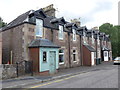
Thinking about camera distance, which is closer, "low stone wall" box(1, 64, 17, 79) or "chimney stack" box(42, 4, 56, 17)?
"low stone wall" box(1, 64, 17, 79)

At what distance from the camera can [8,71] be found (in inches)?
393

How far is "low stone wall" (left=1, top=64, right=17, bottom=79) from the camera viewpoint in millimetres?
9699

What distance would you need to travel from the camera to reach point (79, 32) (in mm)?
22750

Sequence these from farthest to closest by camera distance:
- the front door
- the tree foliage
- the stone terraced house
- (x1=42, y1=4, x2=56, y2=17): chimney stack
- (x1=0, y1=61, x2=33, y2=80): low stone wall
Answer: the tree foliage → (x1=42, y1=4, x2=56, y2=17): chimney stack → the front door → the stone terraced house → (x1=0, y1=61, x2=33, y2=80): low stone wall

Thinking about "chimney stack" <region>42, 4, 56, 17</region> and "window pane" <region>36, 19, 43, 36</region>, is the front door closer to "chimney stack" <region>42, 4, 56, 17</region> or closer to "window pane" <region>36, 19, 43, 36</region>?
"window pane" <region>36, 19, 43, 36</region>

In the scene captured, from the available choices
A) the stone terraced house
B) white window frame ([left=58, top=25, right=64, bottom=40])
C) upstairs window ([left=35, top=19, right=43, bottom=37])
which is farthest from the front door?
white window frame ([left=58, top=25, right=64, bottom=40])

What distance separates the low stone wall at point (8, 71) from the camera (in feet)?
31.8

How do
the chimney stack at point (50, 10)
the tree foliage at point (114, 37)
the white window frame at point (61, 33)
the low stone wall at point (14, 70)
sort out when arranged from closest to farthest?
the low stone wall at point (14, 70)
the white window frame at point (61, 33)
the chimney stack at point (50, 10)
the tree foliage at point (114, 37)

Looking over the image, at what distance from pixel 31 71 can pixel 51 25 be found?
24.3ft

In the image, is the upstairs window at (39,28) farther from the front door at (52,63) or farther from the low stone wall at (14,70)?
the low stone wall at (14,70)

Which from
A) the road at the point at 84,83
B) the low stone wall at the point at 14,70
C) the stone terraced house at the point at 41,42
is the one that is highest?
the stone terraced house at the point at 41,42

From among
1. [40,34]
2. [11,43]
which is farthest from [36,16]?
[11,43]

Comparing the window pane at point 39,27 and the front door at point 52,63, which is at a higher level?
the window pane at point 39,27

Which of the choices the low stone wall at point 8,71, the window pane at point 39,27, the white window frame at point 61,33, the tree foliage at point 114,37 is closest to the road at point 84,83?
the low stone wall at point 8,71
